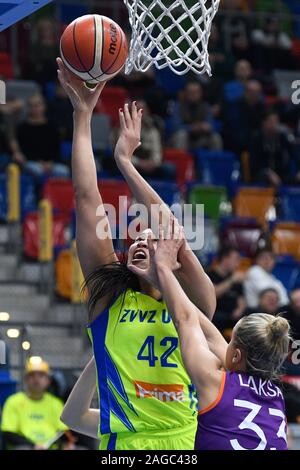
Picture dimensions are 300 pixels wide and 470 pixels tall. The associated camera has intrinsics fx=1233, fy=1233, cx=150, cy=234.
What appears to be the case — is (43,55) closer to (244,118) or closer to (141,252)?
(244,118)

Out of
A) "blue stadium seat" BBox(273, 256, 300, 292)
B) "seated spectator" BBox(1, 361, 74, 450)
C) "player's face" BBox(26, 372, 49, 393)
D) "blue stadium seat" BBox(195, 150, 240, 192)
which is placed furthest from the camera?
"blue stadium seat" BBox(195, 150, 240, 192)

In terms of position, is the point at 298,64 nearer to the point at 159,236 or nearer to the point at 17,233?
the point at 17,233

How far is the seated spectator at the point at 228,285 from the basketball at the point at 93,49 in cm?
535

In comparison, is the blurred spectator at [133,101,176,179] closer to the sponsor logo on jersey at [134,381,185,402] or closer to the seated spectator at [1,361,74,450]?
the seated spectator at [1,361,74,450]

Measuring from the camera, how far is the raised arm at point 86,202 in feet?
16.1

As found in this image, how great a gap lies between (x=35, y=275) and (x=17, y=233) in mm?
427

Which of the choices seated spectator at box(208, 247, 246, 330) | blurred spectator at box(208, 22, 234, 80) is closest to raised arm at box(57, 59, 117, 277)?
seated spectator at box(208, 247, 246, 330)

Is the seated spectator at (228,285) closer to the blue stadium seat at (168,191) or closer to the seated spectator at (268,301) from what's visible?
the seated spectator at (268,301)

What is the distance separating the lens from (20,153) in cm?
1277

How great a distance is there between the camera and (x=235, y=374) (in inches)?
177

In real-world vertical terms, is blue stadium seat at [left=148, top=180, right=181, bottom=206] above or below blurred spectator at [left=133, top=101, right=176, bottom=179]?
below

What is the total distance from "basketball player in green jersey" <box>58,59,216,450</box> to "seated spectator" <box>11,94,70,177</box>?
25.3ft

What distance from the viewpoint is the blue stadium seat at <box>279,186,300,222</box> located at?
13.3 metres

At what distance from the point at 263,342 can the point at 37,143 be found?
852 centimetres
